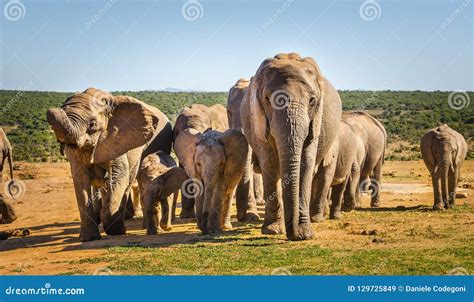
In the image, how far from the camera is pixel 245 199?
14375 millimetres

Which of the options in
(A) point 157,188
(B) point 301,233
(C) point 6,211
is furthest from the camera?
(C) point 6,211

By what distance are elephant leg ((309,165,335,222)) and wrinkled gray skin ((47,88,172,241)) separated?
3.34 metres

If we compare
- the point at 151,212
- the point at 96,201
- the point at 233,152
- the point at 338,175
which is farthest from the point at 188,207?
the point at 233,152

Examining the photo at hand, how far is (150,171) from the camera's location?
12.7 meters

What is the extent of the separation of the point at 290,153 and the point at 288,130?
0.33 m

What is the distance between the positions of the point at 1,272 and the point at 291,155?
4.26 meters

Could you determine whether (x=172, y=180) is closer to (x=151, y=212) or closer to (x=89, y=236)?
(x=151, y=212)

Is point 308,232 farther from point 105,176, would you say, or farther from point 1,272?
point 1,272

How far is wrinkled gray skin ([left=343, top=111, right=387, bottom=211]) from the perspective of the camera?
1842 cm

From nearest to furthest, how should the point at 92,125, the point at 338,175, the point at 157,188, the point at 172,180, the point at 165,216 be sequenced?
the point at 92,125 → the point at 157,188 → the point at 172,180 → the point at 165,216 → the point at 338,175

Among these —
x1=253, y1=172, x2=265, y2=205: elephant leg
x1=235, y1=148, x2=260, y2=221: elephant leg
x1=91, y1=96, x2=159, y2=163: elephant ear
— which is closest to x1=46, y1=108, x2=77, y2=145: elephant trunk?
x1=91, y1=96, x2=159, y2=163: elephant ear

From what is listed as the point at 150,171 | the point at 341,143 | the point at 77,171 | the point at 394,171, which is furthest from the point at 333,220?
the point at 394,171

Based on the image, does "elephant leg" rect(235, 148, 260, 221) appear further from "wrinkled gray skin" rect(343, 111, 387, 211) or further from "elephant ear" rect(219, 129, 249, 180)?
"wrinkled gray skin" rect(343, 111, 387, 211)

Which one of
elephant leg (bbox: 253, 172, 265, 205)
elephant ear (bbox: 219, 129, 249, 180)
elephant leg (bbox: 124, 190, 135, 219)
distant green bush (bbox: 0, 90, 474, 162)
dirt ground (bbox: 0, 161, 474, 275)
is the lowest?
dirt ground (bbox: 0, 161, 474, 275)
